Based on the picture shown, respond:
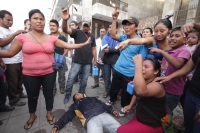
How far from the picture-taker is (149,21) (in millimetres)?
10281

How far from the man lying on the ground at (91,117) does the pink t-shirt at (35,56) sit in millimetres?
902

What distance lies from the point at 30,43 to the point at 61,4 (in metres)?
20.3

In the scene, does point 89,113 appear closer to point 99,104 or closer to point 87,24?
point 99,104

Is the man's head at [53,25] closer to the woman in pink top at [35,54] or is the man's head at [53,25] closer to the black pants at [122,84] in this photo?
the woman in pink top at [35,54]

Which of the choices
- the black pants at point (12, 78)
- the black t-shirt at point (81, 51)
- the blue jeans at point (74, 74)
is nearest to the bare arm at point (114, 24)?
the black t-shirt at point (81, 51)

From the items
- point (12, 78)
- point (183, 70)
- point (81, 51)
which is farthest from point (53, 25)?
point (183, 70)

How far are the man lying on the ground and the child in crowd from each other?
1005 mm

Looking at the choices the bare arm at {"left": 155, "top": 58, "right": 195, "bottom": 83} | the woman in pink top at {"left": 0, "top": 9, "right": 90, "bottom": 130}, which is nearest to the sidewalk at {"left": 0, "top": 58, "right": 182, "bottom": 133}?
the woman in pink top at {"left": 0, "top": 9, "right": 90, "bottom": 130}

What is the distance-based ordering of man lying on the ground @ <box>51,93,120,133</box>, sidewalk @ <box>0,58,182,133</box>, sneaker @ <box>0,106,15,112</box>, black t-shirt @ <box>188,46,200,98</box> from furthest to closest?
sneaker @ <box>0,106,15,112</box> → sidewalk @ <box>0,58,182,133</box> → man lying on the ground @ <box>51,93,120,133</box> → black t-shirt @ <box>188,46,200,98</box>

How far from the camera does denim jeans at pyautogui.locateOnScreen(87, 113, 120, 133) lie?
1709mm

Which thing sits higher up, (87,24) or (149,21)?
(149,21)

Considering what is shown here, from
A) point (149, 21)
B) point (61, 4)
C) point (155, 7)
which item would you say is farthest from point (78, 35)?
point (61, 4)

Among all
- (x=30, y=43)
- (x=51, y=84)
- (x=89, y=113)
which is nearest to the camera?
(x=30, y=43)

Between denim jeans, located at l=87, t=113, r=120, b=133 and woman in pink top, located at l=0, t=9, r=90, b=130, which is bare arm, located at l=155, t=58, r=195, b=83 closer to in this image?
denim jeans, located at l=87, t=113, r=120, b=133
